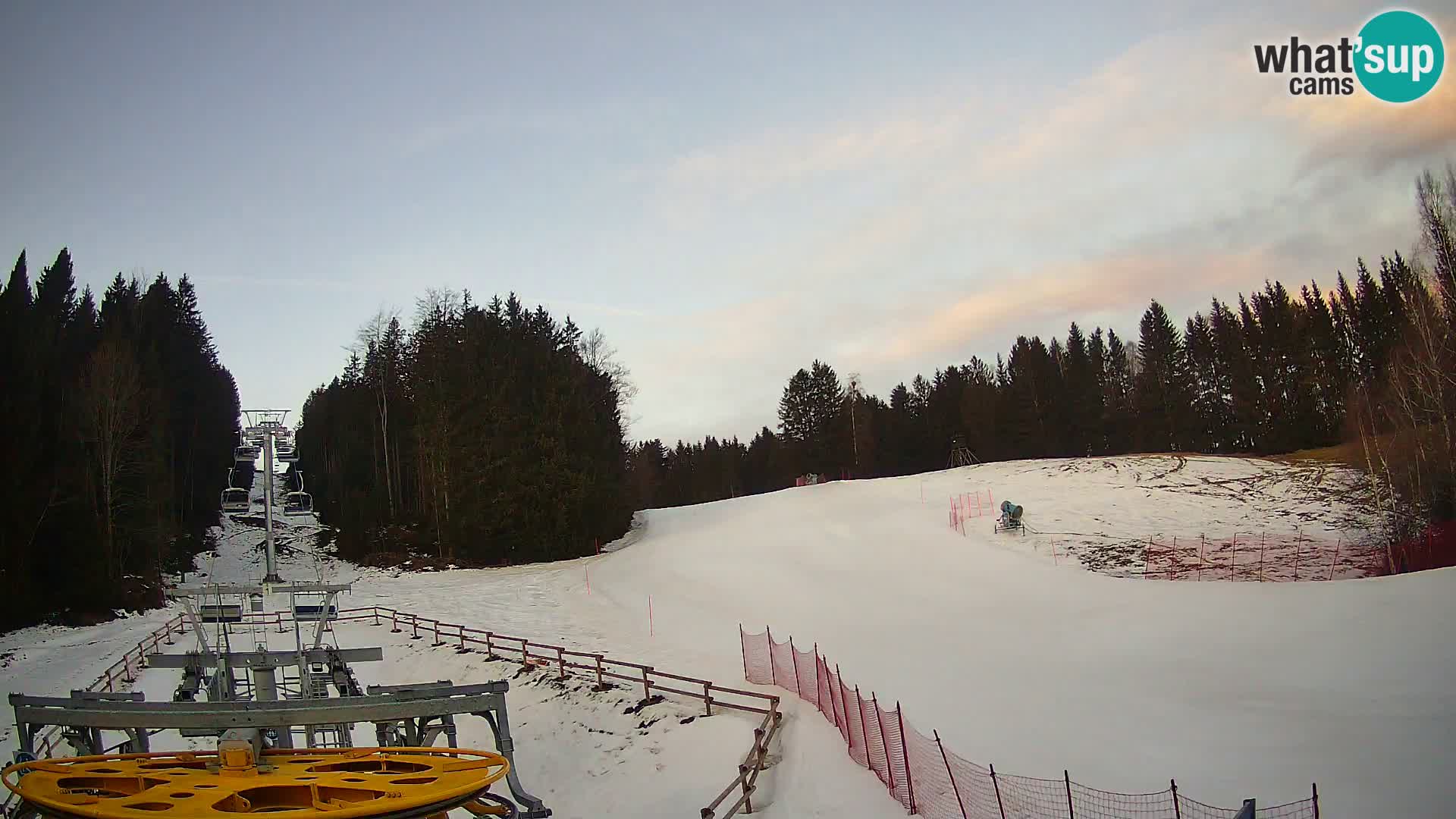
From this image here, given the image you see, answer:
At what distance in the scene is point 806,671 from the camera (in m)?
18.4

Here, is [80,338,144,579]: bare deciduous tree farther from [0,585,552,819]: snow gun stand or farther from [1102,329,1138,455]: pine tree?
[1102,329,1138,455]: pine tree

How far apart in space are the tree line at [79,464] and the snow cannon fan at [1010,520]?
39915 millimetres

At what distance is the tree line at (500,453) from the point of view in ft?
145

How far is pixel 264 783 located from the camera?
762 cm

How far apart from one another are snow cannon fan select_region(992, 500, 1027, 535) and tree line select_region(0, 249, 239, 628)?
39.9 meters

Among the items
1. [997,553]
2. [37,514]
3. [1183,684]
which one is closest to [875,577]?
[997,553]

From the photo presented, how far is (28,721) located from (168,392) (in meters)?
54.3

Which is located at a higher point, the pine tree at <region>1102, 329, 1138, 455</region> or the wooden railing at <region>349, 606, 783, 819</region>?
the pine tree at <region>1102, 329, 1138, 455</region>

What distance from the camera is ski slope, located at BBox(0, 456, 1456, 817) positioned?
12.5 m

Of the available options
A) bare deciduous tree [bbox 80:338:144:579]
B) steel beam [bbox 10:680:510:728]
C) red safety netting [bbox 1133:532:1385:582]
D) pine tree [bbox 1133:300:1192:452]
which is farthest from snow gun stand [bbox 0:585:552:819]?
pine tree [bbox 1133:300:1192:452]

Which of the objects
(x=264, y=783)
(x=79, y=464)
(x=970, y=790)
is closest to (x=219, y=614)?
(x=264, y=783)

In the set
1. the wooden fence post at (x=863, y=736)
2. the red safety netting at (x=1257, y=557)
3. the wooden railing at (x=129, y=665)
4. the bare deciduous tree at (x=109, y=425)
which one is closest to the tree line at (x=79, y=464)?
the bare deciduous tree at (x=109, y=425)

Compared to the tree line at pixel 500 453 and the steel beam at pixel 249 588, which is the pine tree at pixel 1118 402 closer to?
the tree line at pixel 500 453

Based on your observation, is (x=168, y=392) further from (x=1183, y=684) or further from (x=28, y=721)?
(x=1183, y=684)
